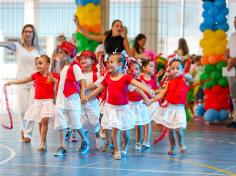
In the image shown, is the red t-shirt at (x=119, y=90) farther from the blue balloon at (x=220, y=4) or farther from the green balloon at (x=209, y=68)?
the blue balloon at (x=220, y=4)

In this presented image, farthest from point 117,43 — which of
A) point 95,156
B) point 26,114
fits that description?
point 95,156

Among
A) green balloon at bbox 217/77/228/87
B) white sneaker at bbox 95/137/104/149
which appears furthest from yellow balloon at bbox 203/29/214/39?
white sneaker at bbox 95/137/104/149

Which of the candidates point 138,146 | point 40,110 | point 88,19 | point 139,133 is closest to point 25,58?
point 40,110

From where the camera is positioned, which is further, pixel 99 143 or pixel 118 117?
pixel 99 143

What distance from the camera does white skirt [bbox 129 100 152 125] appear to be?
10.7 metres

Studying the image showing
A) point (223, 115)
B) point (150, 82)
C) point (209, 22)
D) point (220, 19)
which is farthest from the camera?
point (209, 22)

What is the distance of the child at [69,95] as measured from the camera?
9.88 m

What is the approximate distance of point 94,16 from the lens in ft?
55.2

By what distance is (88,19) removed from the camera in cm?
1669

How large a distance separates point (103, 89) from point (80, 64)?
4.39 ft

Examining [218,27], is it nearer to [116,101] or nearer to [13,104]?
[116,101]

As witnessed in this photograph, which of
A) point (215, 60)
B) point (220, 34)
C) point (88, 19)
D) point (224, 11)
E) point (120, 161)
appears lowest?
point (120, 161)

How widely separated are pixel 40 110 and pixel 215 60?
20.6 feet

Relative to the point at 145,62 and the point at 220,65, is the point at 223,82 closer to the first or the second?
the point at 220,65
